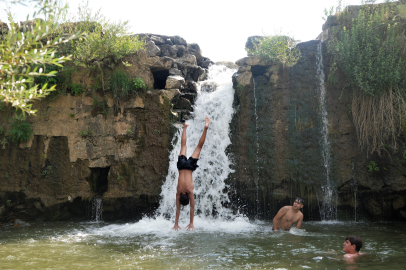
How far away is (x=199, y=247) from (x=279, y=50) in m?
7.37

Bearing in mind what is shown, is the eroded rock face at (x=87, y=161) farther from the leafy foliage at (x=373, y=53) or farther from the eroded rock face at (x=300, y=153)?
the leafy foliage at (x=373, y=53)

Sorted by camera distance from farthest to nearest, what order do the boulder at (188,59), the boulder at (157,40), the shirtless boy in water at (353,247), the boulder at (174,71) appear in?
1. the boulder at (157,40)
2. the boulder at (188,59)
3. the boulder at (174,71)
4. the shirtless boy in water at (353,247)

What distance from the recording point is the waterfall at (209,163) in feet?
28.8

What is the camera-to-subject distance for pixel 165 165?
9.39m

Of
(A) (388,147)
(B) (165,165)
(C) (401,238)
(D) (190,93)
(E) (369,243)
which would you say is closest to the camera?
(E) (369,243)

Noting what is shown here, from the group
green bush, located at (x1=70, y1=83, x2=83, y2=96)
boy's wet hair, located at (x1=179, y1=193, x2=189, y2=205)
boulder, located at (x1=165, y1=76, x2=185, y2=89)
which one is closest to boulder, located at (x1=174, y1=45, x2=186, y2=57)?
boulder, located at (x1=165, y1=76, x2=185, y2=89)

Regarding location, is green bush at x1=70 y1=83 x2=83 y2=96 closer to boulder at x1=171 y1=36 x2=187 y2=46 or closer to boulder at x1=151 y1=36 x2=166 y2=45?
boulder at x1=151 y1=36 x2=166 y2=45

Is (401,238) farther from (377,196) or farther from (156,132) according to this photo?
(156,132)

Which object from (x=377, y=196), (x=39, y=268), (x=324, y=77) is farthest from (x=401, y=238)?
(x=39, y=268)

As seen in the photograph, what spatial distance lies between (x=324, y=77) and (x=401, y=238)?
5.56 m

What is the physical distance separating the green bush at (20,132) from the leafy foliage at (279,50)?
8116 millimetres

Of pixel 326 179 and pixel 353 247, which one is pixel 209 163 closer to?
pixel 326 179

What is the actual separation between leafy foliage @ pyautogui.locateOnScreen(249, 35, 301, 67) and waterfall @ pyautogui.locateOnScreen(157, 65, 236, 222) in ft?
5.80

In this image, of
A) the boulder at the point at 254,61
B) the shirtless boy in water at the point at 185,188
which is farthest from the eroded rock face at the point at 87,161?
the boulder at the point at 254,61
